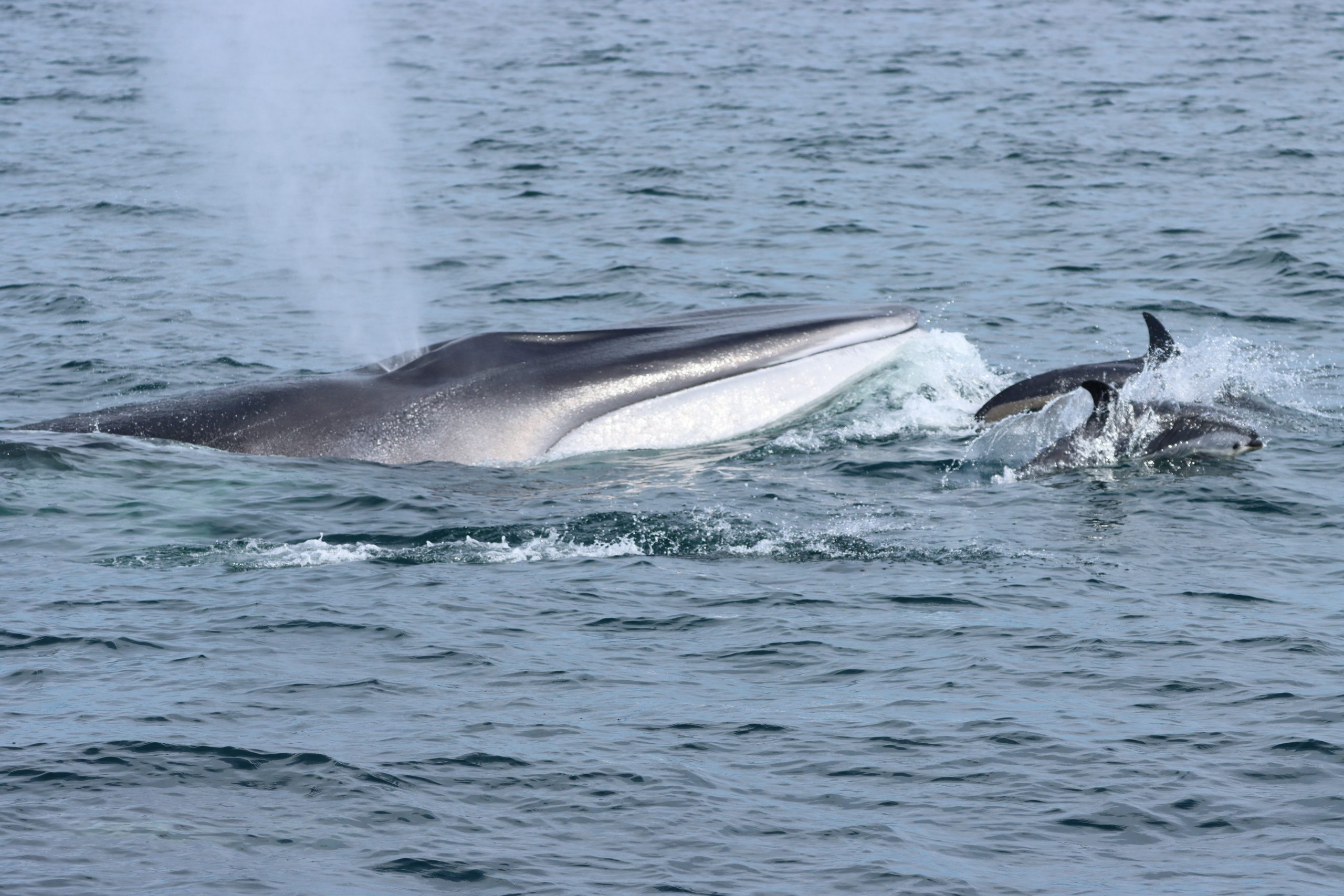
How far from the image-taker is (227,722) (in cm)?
1130

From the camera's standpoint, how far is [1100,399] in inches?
678

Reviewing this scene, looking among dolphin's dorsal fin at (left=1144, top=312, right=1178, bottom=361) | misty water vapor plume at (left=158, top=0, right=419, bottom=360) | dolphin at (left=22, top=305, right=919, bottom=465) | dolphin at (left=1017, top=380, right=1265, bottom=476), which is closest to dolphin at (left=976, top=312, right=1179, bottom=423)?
dolphin's dorsal fin at (left=1144, top=312, right=1178, bottom=361)

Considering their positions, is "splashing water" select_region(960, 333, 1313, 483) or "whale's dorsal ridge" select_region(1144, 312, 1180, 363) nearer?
"splashing water" select_region(960, 333, 1313, 483)

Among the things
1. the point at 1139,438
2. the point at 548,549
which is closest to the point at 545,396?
the point at 548,549

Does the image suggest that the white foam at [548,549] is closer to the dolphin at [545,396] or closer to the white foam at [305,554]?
the white foam at [305,554]

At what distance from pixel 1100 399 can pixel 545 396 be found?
17.4ft

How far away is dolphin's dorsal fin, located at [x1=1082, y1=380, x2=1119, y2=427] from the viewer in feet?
55.4

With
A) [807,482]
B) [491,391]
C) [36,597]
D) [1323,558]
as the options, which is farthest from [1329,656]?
[36,597]

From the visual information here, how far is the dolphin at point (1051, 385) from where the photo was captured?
19047 millimetres

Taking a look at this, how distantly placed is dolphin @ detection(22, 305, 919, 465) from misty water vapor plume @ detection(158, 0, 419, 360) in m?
5.83

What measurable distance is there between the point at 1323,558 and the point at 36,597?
33.0 feet

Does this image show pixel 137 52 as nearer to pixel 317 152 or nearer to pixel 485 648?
pixel 317 152

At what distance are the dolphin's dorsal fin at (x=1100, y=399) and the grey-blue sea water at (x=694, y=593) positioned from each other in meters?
0.55

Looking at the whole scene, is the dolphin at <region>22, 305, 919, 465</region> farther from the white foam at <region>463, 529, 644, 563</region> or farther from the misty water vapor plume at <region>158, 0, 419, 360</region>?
the misty water vapor plume at <region>158, 0, 419, 360</region>
